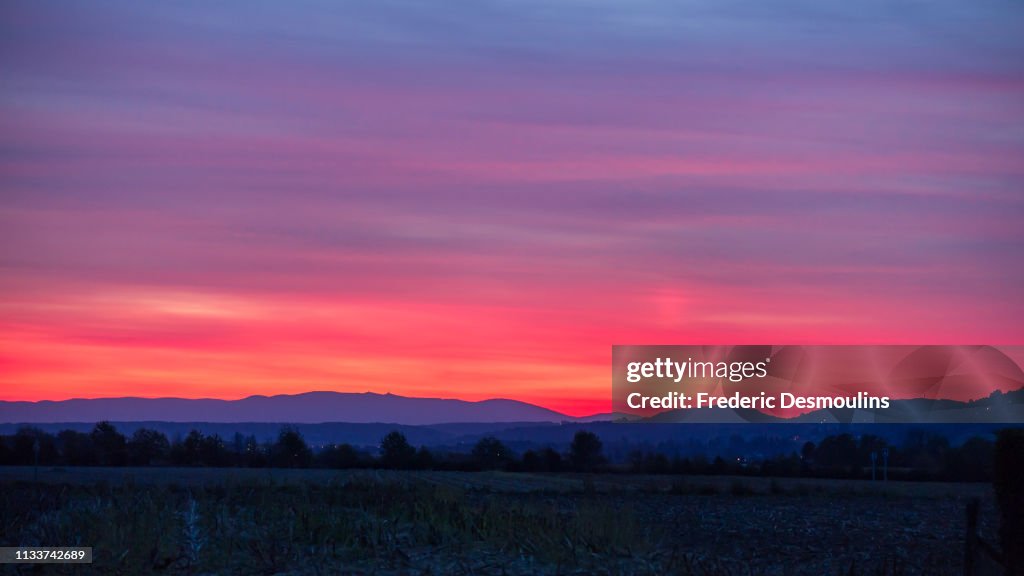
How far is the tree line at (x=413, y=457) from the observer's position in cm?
11562

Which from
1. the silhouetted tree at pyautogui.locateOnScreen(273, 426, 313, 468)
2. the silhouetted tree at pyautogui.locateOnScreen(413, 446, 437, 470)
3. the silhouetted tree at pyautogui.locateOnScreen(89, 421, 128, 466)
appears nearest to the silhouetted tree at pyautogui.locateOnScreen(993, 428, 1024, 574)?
the silhouetted tree at pyautogui.locateOnScreen(413, 446, 437, 470)

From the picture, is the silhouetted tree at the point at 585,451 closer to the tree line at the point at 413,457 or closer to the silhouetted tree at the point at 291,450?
the tree line at the point at 413,457

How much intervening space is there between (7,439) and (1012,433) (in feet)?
391

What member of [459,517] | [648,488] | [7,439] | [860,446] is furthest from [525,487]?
[860,446]

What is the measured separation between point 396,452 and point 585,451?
25547mm

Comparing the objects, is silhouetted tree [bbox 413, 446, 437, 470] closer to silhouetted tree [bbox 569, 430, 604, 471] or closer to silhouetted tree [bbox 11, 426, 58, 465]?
silhouetted tree [bbox 569, 430, 604, 471]

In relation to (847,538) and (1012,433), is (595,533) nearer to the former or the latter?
(1012,433)

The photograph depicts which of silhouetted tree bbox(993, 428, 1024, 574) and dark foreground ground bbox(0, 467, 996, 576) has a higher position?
silhouetted tree bbox(993, 428, 1024, 574)

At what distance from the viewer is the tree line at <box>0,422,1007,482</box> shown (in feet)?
379

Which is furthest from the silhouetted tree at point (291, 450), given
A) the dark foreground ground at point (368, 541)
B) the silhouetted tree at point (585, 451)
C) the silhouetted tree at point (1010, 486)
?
the silhouetted tree at point (1010, 486)

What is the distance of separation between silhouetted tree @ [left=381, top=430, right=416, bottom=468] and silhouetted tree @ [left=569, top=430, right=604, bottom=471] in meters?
18.7

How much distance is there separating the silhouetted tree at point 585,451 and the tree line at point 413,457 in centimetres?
6

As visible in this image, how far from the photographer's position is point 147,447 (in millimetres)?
133375

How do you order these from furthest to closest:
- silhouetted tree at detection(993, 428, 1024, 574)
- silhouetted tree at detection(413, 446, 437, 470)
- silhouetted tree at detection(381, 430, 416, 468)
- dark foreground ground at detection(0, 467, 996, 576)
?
silhouetted tree at detection(381, 430, 416, 468) < silhouetted tree at detection(413, 446, 437, 470) < silhouetted tree at detection(993, 428, 1024, 574) < dark foreground ground at detection(0, 467, 996, 576)
